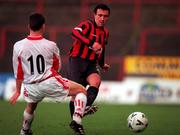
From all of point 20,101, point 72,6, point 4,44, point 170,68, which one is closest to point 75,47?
point 20,101

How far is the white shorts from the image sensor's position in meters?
8.04

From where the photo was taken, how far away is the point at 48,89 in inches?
317

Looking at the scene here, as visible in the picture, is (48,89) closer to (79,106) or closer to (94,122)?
(79,106)

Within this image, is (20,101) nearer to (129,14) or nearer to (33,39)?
(129,14)

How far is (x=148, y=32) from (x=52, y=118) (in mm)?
10246

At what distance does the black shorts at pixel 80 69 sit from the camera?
9.75 metres

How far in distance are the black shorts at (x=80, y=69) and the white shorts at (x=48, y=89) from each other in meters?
1.57

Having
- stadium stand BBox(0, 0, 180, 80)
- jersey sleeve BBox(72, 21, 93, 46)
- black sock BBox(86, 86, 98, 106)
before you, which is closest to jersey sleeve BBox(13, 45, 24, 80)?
jersey sleeve BBox(72, 21, 93, 46)

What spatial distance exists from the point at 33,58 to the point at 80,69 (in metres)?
1.86

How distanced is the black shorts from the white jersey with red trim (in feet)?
5.55

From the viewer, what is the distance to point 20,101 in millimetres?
17656

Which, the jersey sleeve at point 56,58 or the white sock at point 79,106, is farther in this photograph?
the white sock at point 79,106

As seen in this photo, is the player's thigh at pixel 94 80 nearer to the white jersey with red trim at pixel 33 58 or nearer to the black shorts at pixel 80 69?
the black shorts at pixel 80 69

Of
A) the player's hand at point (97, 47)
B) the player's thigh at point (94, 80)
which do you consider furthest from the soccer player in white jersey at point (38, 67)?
the player's thigh at point (94, 80)
